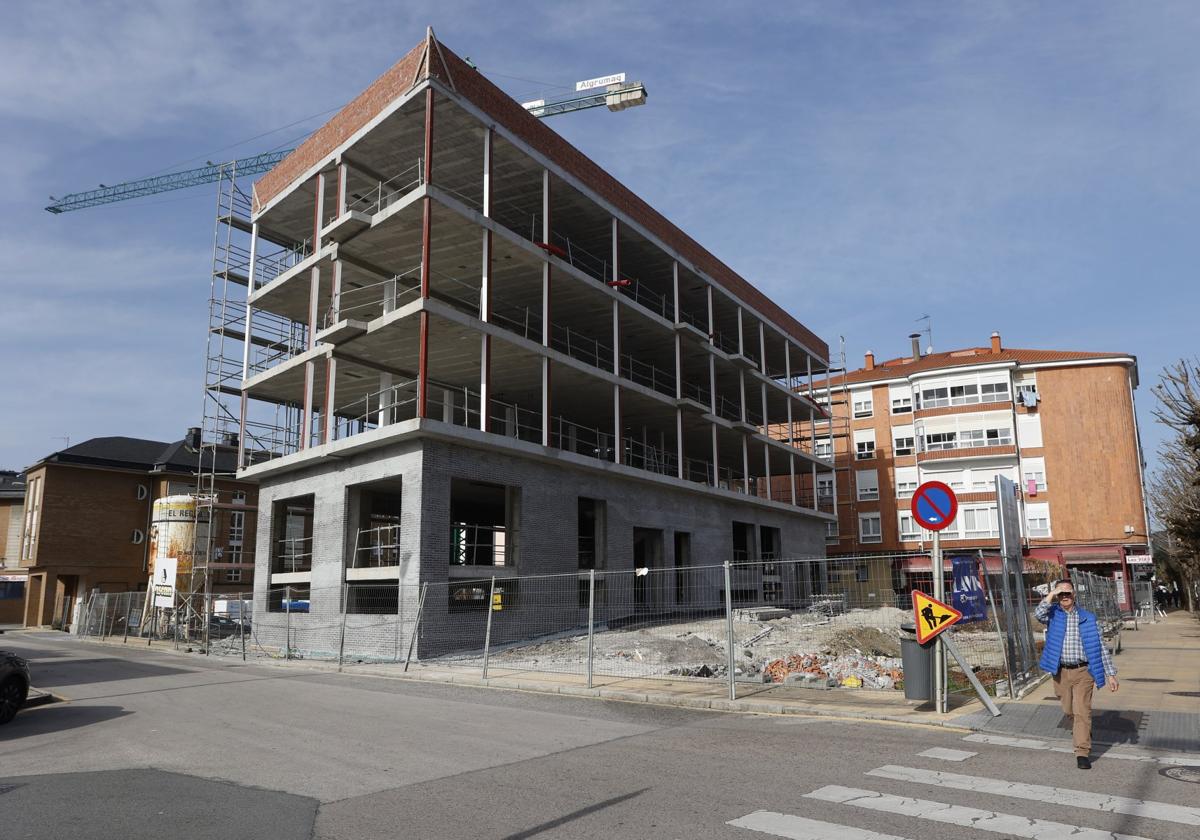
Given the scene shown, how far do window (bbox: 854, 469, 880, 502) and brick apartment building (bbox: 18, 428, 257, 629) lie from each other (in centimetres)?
4013

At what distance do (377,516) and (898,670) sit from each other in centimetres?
2303

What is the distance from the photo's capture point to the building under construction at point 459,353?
23094 millimetres

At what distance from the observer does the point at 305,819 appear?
20.2 ft

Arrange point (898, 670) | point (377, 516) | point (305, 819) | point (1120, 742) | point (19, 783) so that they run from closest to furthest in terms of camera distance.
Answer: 1. point (305, 819)
2. point (19, 783)
3. point (1120, 742)
4. point (898, 670)
5. point (377, 516)

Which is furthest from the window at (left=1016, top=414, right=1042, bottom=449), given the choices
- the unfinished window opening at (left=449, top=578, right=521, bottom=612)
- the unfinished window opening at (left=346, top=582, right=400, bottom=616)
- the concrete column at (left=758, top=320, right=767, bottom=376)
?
the unfinished window opening at (left=346, top=582, right=400, bottom=616)

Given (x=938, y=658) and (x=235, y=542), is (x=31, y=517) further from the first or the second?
(x=938, y=658)

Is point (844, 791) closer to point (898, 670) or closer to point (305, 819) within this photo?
point (305, 819)

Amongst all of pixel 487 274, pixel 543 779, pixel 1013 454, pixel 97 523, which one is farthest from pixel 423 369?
pixel 1013 454

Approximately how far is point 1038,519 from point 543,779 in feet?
169

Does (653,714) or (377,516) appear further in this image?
(377,516)

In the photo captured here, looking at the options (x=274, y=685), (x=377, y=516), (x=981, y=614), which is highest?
(x=377, y=516)

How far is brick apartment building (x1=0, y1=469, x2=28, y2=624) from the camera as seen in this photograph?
170 ft

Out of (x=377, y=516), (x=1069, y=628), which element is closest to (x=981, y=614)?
(x=1069, y=628)

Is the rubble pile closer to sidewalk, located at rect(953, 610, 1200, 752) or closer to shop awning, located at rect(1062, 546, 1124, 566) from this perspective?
sidewalk, located at rect(953, 610, 1200, 752)
